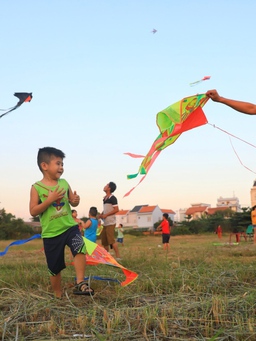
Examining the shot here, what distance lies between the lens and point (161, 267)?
195 inches

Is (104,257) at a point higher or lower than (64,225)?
lower

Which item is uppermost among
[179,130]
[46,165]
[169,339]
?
[179,130]

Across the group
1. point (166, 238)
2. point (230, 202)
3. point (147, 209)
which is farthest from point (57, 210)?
point (230, 202)

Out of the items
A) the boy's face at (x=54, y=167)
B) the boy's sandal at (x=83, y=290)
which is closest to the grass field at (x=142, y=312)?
the boy's sandal at (x=83, y=290)

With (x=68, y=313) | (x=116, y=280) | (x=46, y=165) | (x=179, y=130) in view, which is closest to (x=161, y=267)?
(x=116, y=280)

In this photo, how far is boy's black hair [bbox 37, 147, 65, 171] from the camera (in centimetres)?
388

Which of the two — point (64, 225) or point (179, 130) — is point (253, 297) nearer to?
point (64, 225)

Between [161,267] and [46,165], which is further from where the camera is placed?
[161,267]

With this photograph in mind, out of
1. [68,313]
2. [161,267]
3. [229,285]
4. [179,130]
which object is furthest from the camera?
[161,267]

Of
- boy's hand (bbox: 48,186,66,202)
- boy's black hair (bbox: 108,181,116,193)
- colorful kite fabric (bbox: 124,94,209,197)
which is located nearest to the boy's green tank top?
boy's hand (bbox: 48,186,66,202)

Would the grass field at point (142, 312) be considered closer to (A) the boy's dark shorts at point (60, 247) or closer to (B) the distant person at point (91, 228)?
(A) the boy's dark shorts at point (60, 247)

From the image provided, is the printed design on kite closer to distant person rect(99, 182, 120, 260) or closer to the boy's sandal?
the boy's sandal

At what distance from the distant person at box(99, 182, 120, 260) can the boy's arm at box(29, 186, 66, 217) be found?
4378mm

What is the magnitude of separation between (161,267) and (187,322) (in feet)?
8.27
